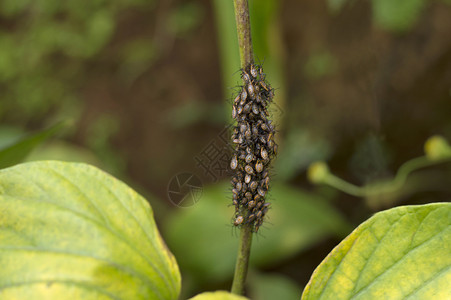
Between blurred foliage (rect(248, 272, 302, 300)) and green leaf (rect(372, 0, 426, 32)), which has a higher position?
green leaf (rect(372, 0, 426, 32))

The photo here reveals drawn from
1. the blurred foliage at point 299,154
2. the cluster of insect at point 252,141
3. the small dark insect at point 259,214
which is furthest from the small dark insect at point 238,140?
the blurred foliage at point 299,154

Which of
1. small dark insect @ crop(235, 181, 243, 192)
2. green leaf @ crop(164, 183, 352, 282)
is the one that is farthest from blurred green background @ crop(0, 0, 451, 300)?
small dark insect @ crop(235, 181, 243, 192)

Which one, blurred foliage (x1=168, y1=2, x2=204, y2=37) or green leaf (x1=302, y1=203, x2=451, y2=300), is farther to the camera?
blurred foliage (x1=168, y1=2, x2=204, y2=37)

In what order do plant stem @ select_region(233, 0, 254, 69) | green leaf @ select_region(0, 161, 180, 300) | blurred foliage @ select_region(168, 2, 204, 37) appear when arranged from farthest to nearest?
blurred foliage @ select_region(168, 2, 204, 37), green leaf @ select_region(0, 161, 180, 300), plant stem @ select_region(233, 0, 254, 69)

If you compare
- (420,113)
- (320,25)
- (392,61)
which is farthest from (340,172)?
(320,25)

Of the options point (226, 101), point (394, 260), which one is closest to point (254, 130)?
point (394, 260)

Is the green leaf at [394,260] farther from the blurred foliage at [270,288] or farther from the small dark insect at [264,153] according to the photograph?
the blurred foliage at [270,288]

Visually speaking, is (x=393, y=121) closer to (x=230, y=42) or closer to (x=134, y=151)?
(x=230, y=42)

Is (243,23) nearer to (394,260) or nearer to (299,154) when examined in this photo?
(394,260)

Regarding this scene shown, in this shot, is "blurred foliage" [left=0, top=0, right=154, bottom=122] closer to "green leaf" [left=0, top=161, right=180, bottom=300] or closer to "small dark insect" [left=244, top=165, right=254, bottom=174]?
"green leaf" [left=0, top=161, right=180, bottom=300]
